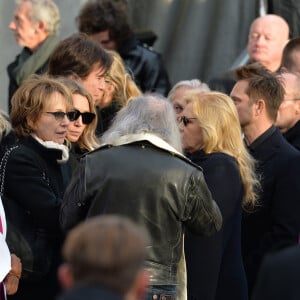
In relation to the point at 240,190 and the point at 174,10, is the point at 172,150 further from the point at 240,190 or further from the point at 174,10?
the point at 174,10

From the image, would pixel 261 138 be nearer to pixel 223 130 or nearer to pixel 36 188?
pixel 223 130

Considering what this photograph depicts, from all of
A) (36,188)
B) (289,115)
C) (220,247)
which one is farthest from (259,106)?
(36,188)

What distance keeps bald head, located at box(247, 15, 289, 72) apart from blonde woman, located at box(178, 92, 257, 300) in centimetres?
238

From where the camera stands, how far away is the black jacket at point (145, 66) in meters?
8.91

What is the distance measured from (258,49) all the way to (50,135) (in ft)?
9.34

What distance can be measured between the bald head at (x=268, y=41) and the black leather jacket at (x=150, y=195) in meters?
3.29

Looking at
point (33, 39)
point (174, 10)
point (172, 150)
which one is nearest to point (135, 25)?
point (174, 10)

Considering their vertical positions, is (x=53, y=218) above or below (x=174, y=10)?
below

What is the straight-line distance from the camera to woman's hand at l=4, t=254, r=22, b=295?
5.97m

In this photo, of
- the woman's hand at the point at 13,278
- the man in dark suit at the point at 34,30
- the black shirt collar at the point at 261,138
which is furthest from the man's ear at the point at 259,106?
the man in dark suit at the point at 34,30

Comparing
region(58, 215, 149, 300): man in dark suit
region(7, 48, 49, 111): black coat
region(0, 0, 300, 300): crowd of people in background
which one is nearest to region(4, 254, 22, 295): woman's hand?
region(0, 0, 300, 300): crowd of people in background

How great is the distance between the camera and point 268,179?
6.75 meters

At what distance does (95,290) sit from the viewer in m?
3.41

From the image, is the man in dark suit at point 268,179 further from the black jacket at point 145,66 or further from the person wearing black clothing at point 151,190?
the black jacket at point 145,66
